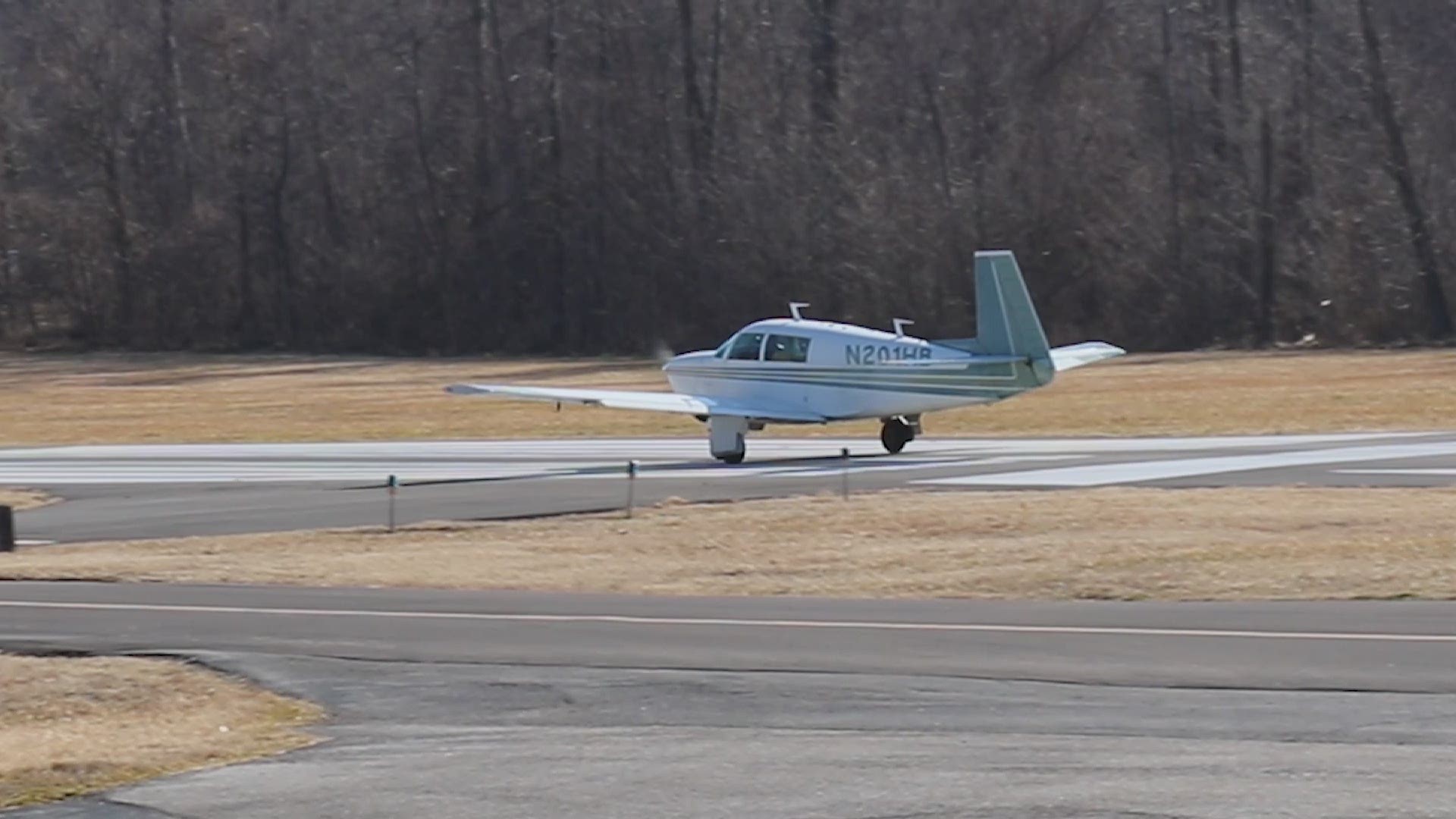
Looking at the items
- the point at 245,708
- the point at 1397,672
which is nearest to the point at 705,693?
the point at 245,708

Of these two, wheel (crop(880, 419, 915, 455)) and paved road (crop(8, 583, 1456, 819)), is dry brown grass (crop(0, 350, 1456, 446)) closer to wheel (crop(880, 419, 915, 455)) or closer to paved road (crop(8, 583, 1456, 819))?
wheel (crop(880, 419, 915, 455))

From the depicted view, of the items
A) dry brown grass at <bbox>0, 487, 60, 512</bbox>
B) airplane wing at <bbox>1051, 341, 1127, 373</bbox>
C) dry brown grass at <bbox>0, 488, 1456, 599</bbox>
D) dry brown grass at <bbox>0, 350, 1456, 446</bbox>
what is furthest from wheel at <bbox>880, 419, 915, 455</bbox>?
dry brown grass at <bbox>0, 487, 60, 512</bbox>

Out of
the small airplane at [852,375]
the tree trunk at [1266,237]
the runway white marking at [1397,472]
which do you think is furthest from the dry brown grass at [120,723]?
the tree trunk at [1266,237]

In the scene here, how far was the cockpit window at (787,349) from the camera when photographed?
3362cm

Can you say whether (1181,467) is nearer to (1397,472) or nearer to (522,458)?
(1397,472)

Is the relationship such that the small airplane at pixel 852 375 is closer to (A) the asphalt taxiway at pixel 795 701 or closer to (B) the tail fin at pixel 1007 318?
(B) the tail fin at pixel 1007 318

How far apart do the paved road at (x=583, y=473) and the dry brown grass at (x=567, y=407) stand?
403cm

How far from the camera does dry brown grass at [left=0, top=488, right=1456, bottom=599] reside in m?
17.7

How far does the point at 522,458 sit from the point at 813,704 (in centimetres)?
2395

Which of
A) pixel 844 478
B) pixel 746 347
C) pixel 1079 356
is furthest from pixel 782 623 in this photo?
pixel 1079 356

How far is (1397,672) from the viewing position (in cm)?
1255

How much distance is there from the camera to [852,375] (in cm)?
3294

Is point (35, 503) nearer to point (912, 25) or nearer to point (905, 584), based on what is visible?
point (905, 584)

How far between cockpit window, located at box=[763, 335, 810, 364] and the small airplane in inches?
0.4
